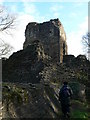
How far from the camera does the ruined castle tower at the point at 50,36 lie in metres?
27.7

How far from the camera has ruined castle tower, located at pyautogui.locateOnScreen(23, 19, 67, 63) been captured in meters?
27.7

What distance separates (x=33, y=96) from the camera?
37.2 feet

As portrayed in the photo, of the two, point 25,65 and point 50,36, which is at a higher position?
point 50,36

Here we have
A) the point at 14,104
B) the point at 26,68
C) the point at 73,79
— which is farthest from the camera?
the point at 26,68

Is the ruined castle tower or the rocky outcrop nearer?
the rocky outcrop

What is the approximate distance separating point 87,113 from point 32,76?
7.63 m

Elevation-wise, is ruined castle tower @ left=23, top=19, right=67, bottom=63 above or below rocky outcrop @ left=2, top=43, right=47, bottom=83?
above

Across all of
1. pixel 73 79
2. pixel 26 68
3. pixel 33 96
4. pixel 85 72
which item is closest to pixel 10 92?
pixel 33 96

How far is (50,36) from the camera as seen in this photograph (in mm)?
27844

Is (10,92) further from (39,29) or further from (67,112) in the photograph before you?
(39,29)

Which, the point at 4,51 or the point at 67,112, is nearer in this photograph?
the point at 67,112

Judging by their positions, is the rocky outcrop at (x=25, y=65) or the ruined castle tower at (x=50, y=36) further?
the ruined castle tower at (x=50, y=36)

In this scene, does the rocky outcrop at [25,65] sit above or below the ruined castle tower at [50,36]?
below

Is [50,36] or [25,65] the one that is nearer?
[25,65]
